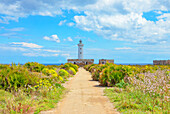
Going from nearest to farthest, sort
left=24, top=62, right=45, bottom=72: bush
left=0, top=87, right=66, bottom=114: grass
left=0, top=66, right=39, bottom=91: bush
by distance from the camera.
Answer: left=0, top=87, right=66, bottom=114: grass < left=0, top=66, right=39, bottom=91: bush < left=24, top=62, right=45, bottom=72: bush

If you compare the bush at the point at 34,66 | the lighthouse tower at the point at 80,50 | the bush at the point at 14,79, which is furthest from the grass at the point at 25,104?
the lighthouse tower at the point at 80,50

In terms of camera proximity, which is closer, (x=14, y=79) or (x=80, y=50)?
(x=14, y=79)

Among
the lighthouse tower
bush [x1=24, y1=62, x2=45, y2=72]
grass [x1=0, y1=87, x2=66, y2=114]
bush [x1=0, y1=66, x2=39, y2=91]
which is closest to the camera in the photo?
grass [x1=0, y1=87, x2=66, y2=114]

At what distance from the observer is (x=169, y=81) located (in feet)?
35.3

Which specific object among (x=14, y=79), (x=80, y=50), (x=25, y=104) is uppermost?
(x=80, y=50)

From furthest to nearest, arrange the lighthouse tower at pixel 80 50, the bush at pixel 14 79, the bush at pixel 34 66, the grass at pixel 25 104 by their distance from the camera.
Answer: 1. the lighthouse tower at pixel 80 50
2. the bush at pixel 34 66
3. the bush at pixel 14 79
4. the grass at pixel 25 104

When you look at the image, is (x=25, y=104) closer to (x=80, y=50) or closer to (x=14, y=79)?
(x=14, y=79)

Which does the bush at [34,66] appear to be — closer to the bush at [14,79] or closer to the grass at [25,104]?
the bush at [14,79]

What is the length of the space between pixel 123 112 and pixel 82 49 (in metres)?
69.1

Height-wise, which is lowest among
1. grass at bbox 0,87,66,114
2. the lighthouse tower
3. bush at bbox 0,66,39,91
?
grass at bbox 0,87,66,114

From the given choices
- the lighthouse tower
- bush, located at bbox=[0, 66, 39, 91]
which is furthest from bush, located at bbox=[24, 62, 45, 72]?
the lighthouse tower

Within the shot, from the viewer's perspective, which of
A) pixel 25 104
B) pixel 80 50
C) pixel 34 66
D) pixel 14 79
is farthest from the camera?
pixel 80 50

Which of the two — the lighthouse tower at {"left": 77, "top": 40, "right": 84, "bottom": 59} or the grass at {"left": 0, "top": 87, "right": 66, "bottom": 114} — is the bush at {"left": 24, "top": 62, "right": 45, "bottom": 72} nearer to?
the grass at {"left": 0, "top": 87, "right": 66, "bottom": 114}

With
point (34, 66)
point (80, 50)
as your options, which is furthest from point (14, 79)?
point (80, 50)
